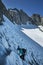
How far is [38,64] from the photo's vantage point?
9.41 meters

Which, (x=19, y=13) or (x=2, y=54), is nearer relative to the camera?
(x=2, y=54)

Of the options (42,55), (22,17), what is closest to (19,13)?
(22,17)

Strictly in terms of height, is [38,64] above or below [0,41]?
below

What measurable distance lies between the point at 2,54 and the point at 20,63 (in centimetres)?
121

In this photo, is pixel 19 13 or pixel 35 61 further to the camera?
pixel 19 13

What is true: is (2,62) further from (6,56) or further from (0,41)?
(0,41)

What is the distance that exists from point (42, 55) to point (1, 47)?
511cm

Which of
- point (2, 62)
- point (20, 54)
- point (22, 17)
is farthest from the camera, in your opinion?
point (22, 17)

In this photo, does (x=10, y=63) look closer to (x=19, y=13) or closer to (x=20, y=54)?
(x=20, y=54)

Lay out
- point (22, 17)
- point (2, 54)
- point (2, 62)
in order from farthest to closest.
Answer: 1. point (22, 17)
2. point (2, 54)
3. point (2, 62)

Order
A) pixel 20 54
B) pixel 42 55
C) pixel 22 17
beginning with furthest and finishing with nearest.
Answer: pixel 22 17 < pixel 42 55 < pixel 20 54

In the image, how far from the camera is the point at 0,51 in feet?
22.5

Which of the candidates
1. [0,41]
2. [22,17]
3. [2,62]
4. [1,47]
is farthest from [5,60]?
[22,17]

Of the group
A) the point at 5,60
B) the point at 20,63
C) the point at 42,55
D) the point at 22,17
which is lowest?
the point at 22,17
